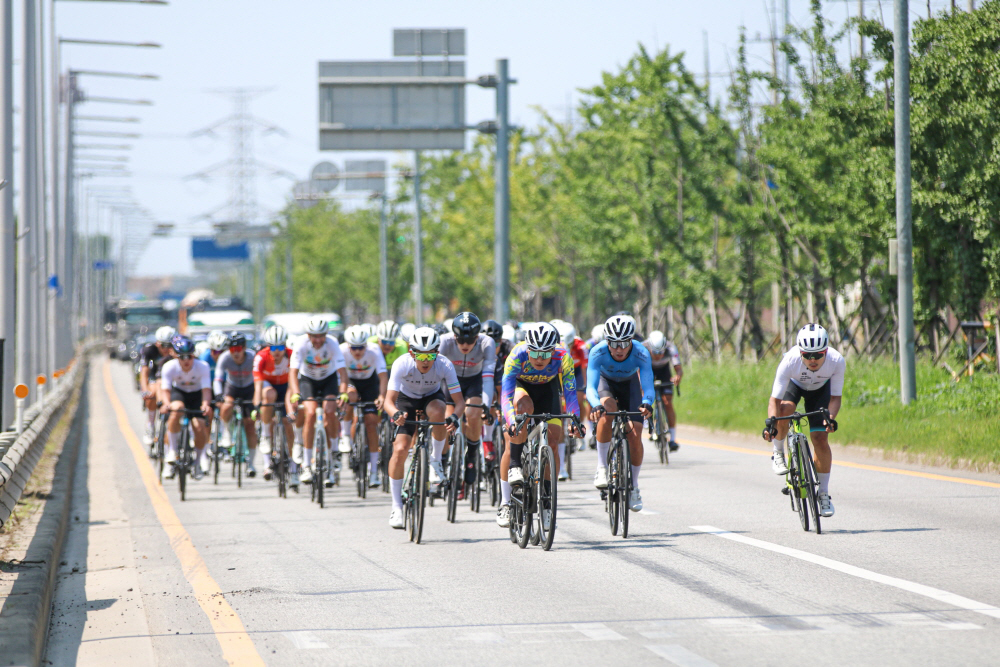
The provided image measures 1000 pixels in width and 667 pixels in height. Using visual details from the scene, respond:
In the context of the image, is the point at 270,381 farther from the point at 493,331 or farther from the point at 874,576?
the point at 874,576

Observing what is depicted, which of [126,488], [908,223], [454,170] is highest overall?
[454,170]

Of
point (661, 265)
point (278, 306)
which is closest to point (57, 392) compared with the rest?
point (661, 265)

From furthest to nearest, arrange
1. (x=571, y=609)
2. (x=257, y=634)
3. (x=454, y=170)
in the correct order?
(x=454, y=170), (x=571, y=609), (x=257, y=634)

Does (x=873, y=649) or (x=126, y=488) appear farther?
(x=126, y=488)

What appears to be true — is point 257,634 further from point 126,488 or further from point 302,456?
point 126,488

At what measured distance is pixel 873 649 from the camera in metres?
6.58

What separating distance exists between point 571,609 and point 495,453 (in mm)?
6642

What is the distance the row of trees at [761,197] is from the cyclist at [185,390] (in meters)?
10.6

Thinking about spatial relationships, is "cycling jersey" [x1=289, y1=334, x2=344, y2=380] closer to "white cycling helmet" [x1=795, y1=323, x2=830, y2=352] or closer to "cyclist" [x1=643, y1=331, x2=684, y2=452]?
"cyclist" [x1=643, y1=331, x2=684, y2=452]

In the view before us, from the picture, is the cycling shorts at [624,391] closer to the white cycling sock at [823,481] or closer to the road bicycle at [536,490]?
the road bicycle at [536,490]

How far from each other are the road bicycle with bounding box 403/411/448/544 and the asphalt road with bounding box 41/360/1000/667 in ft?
0.82

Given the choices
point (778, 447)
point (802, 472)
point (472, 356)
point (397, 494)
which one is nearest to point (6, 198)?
point (472, 356)

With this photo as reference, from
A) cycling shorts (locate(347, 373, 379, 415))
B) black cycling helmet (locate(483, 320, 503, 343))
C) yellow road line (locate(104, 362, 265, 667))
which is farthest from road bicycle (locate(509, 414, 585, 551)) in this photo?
cycling shorts (locate(347, 373, 379, 415))

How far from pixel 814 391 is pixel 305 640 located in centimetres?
566
